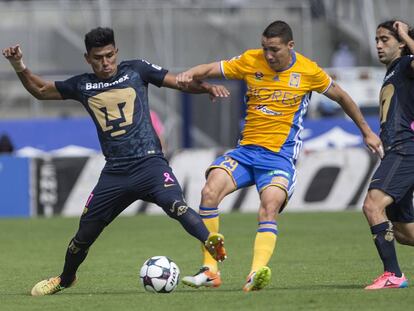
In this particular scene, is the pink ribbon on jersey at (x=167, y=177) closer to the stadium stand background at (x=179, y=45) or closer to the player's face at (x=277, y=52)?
the player's face at (x=277, y=52)

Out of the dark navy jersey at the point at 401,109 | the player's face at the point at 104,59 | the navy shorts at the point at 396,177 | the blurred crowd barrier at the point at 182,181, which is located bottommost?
the blurred crowd barrier at the point at 182,181

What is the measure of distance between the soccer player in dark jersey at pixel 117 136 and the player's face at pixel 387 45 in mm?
1511

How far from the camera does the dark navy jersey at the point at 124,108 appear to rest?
33.0 feet

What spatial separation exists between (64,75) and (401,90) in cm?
1788

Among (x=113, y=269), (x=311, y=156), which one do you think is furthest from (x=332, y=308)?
(x=311, y=156)

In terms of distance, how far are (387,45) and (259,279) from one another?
8.25 feet

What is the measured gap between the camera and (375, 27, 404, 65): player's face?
10.2 metres

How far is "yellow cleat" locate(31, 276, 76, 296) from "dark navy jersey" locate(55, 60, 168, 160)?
1.27 metres

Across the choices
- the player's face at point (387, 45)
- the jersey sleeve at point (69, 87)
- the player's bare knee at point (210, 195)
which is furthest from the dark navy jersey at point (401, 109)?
the jersey sleeve at point (69, 87)

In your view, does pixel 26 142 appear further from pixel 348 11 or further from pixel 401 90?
pixel 401 90

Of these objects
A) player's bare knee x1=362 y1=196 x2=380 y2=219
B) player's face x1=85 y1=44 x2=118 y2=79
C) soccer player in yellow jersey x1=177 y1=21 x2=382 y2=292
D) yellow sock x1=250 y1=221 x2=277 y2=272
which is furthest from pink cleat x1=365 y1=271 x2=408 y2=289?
player's face x1=85 y1=44 x2=118 y2=79

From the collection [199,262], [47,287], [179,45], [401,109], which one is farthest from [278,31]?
[179,45]

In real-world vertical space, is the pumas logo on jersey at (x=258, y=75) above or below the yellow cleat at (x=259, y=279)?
above

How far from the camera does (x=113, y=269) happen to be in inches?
500
